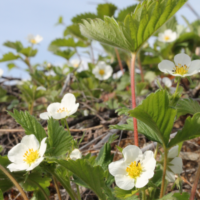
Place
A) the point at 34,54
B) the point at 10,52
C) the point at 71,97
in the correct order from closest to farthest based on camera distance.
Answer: the point at 71,97
the point at 10,52
the point at 34,54

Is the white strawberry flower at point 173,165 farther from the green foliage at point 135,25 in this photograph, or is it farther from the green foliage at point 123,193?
the green foliage at point 135,25

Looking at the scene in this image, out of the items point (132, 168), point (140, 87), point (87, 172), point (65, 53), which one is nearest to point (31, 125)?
point (87, 172)

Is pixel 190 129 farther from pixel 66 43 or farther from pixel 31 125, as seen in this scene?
pixel 66 43

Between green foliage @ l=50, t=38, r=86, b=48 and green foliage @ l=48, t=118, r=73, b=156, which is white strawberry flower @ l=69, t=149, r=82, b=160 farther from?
green foliage @ l=50, t=38, r=86, b=48

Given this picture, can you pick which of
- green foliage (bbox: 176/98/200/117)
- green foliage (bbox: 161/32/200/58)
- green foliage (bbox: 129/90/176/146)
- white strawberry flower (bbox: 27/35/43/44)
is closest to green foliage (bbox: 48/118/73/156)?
green foliage (bbox: 129/90/176/146)

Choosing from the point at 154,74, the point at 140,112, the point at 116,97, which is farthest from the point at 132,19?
the point at 154,74

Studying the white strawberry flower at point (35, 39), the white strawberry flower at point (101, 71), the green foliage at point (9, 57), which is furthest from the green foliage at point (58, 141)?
the white strawberry flower at point (35, 39)

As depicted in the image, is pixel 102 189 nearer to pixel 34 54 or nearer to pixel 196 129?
pixel 196 129

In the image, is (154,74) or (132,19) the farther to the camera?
(154,74)
